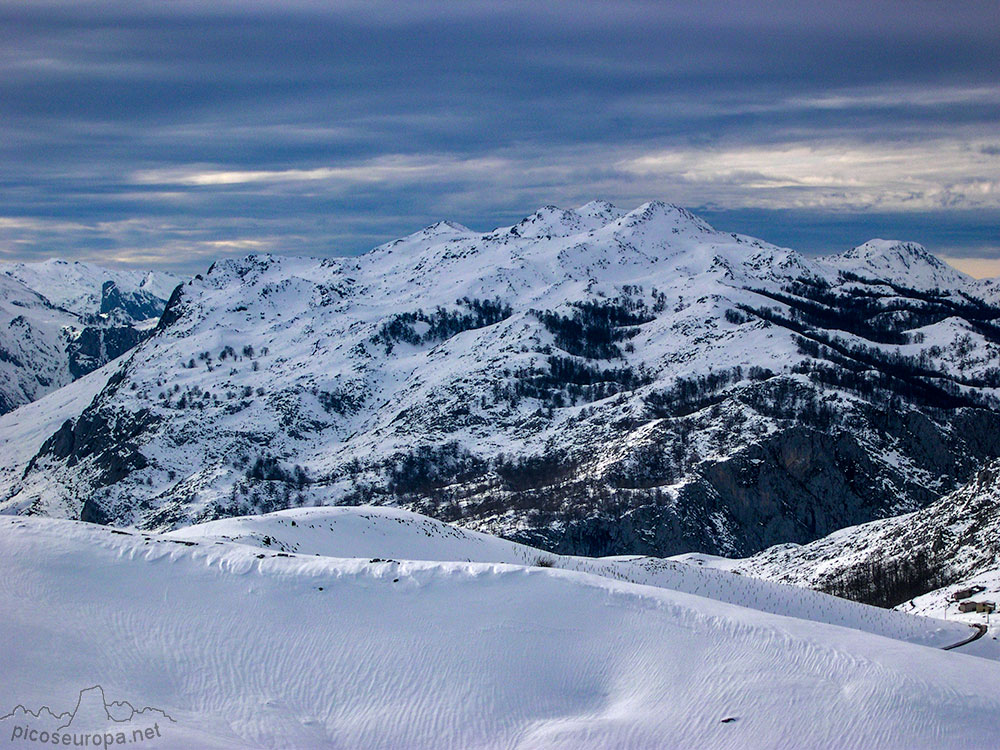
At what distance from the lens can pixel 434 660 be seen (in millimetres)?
19625

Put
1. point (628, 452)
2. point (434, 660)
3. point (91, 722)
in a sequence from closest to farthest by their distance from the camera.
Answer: point (91, 722), point (434, 660), point (628, 452)

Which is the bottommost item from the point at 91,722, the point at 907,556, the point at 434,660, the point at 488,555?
the point at 907,556

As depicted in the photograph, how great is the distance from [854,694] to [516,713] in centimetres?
716

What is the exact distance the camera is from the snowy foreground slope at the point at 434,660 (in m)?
17.2

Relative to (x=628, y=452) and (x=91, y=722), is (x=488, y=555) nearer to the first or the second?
(x=91, y=722)

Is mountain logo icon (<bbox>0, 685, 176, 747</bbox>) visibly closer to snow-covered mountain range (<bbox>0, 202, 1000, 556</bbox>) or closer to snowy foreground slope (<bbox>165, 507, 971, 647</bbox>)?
snowy foreground slope (<bbox>165, 507, 971, 647</bbox>)

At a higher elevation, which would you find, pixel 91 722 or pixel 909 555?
pixel 91 722

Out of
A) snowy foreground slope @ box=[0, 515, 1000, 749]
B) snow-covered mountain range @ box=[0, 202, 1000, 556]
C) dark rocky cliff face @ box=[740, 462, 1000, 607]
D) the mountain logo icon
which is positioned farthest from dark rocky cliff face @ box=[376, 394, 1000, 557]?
the mountain logo icon

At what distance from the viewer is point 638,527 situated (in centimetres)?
11388

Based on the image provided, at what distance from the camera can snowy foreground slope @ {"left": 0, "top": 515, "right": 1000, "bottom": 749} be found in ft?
56.4

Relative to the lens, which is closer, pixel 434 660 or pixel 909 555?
pixel 434 660

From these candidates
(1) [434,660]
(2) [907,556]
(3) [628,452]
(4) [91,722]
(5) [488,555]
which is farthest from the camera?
(3) [628,452]

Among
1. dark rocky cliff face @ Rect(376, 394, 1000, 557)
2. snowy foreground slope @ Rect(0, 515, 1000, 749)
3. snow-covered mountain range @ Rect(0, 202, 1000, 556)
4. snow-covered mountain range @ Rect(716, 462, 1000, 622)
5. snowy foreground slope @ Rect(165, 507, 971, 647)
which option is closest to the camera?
snowy foreground slope @ Rect(0, 515, 1000, 749)

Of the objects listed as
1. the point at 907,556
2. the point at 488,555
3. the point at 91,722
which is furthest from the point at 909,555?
the point at 91,722
